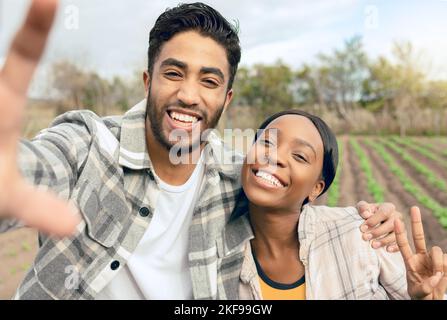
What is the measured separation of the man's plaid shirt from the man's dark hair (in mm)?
449

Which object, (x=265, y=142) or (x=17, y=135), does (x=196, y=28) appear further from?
(x=17, y=135)

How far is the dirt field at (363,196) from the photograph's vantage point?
16.3 feet

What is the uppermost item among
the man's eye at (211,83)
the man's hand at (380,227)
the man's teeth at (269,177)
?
the man's eye at (211,83)

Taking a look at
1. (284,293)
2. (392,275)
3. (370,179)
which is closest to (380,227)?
(392,275)

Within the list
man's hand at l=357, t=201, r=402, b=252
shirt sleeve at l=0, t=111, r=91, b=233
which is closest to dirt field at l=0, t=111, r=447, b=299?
shirt sleeve at l=0, t=111, r=91, b=233

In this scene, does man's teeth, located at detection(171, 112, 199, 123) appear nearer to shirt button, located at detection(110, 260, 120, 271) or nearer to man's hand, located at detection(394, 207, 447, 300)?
shirt button, located at detection(110, 260, 120, 271)

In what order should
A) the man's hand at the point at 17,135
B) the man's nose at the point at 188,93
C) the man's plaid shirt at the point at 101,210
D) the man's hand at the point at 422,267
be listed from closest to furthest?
the man's hand at the point at 17,135 < the man's hand at the point at 422,267 < the man's plaid shirt at the point at 101,210 < the man's nose at the point at 188,93

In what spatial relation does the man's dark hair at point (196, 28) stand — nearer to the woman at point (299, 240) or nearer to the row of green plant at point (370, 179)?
the woman at point (299, 240)

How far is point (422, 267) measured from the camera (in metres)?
1.42

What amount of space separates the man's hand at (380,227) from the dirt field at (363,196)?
12.4 feet

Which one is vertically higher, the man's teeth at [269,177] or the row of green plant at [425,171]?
the row of green plant at [425,171]

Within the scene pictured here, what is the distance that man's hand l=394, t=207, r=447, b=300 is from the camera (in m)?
1.35

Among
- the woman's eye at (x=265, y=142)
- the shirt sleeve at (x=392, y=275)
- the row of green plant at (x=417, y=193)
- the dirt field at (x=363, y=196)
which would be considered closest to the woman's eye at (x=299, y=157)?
the woman's eye at (x=265, y=142)
